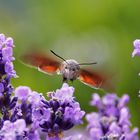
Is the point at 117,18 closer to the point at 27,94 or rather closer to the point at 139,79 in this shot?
the point at 139,79

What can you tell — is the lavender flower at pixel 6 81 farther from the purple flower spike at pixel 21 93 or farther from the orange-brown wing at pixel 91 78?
the orange-brown wing at pixel 91 78

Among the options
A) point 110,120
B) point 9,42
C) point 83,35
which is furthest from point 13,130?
point 83,35

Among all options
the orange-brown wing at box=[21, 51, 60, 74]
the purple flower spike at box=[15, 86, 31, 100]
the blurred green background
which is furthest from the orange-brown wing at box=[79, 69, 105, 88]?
the blurred green background

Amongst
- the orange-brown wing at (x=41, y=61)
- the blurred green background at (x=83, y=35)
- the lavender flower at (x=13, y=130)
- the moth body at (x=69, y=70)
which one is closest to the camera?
the lavender flower at (x=13, y=130)

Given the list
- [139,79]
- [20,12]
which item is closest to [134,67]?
[139,79]

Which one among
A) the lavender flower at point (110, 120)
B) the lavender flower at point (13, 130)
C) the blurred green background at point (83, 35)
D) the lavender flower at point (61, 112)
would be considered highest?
the blurred green background at point (83, 35)

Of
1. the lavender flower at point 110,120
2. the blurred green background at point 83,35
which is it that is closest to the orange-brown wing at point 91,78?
the lavender flower at point 110,120

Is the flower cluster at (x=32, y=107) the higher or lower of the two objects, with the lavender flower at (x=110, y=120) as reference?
lower

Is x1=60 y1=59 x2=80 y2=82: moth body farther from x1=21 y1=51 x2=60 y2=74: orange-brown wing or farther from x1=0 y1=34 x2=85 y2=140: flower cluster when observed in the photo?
x1=0 y1=34 x2=85 y2=140: flower cluster
